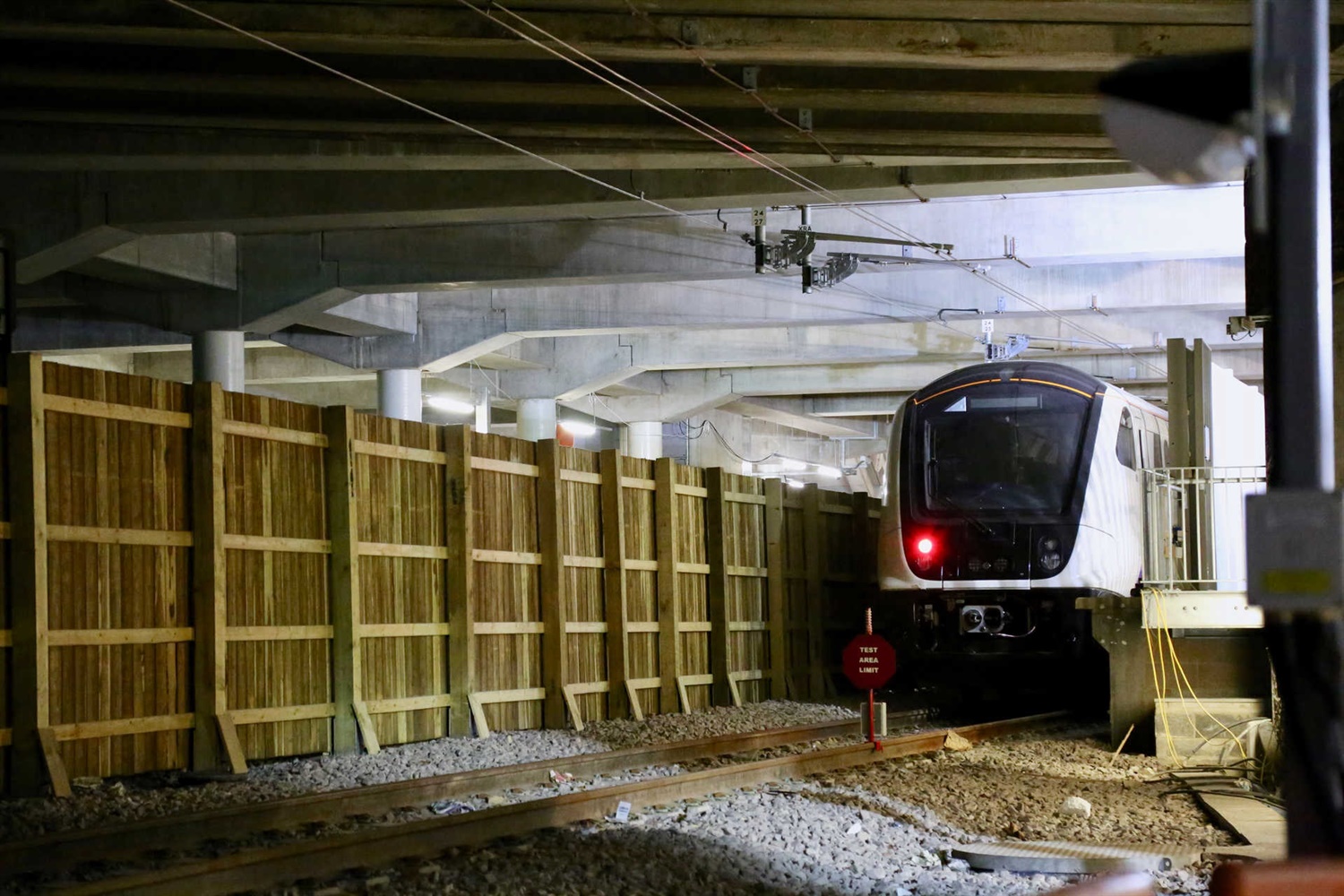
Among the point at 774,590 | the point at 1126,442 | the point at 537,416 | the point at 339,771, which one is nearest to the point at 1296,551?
the point at 339,771

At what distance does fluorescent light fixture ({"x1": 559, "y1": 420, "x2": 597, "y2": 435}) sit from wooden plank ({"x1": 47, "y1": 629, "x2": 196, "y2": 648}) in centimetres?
2289

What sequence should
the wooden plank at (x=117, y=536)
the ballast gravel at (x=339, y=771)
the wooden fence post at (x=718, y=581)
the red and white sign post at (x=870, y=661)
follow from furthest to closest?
the wooden fence post at (x=718, y=581) → the red and white sign post at (x=870, y=661) → the wooden plank at (x=117, y=536) → the ballast gravel at (x=339, y=771)

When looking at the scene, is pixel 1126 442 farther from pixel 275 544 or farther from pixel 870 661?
pixel 275 544

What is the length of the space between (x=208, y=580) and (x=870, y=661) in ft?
17.5

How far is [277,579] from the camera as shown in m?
11.1

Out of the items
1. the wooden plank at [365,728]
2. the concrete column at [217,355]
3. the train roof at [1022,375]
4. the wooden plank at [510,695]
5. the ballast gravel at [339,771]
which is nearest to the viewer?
the ballast gravel at [339,771]

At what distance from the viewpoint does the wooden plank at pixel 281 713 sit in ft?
34.6

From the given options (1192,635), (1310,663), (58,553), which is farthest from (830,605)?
(1310,663)

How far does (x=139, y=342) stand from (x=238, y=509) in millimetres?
11607

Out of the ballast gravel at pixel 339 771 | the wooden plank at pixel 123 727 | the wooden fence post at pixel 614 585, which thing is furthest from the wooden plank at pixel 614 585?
the wooden plank at pixel 123 727

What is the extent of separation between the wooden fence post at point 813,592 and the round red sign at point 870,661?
25.1 ft

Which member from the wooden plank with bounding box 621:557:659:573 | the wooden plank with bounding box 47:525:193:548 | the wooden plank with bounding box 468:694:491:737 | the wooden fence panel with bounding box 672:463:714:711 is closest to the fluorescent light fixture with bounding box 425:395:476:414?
the wooden fence panel with bounding box 672:463:714:711

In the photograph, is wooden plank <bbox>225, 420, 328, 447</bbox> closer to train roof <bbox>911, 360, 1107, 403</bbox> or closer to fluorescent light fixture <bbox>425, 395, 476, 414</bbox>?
train roof <bbox>911, 360, 1107, 403</bbox>

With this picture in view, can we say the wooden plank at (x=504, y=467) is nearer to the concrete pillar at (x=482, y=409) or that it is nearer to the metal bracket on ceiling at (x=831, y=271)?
the metal bracket on ceiling at (x=831, y=271)
